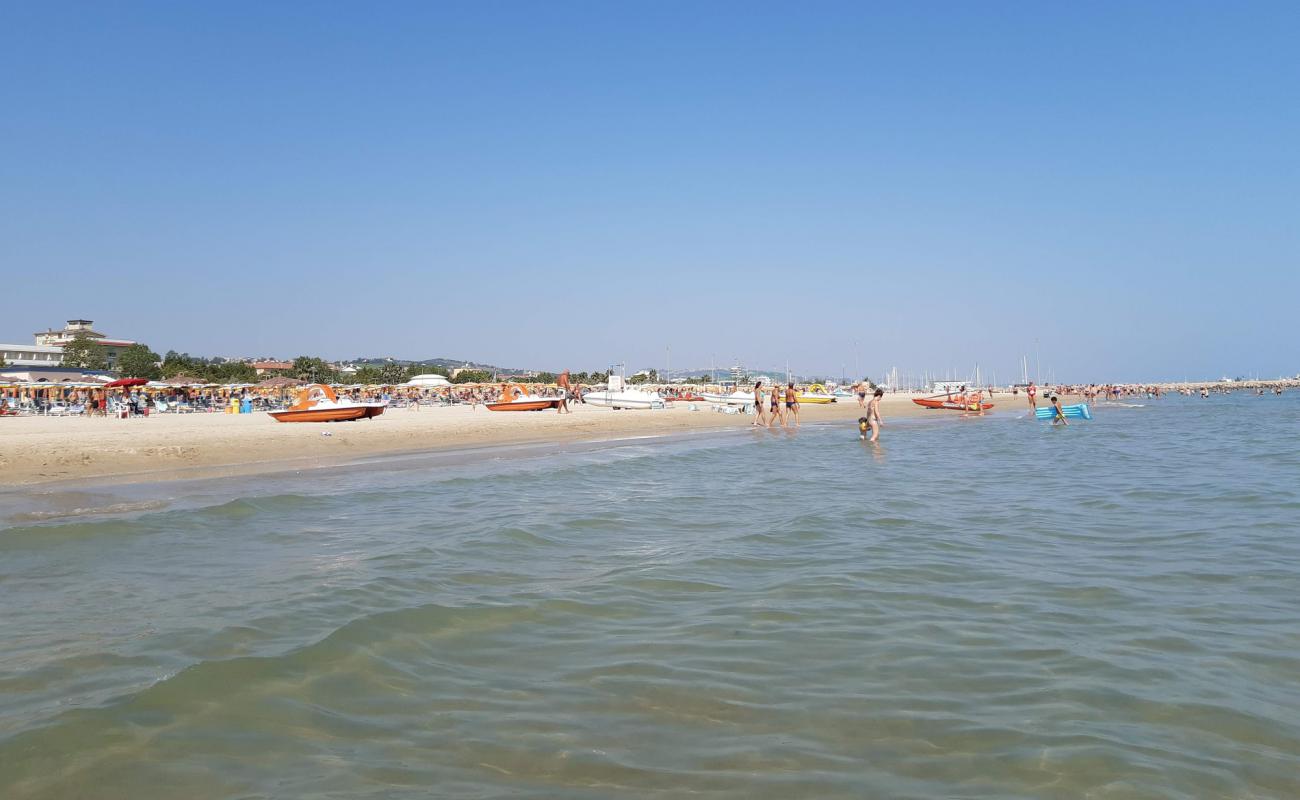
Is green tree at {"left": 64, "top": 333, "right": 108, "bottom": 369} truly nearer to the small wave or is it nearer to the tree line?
the tree line

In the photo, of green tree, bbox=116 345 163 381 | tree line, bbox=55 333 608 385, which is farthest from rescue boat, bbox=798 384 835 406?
green tree, bbox=116 345 163 381

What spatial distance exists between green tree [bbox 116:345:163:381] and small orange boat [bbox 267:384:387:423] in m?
57.3

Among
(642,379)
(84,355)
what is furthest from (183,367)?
(642,379)

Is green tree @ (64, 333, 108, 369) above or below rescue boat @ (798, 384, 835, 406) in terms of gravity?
above

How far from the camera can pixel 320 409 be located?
31594mm

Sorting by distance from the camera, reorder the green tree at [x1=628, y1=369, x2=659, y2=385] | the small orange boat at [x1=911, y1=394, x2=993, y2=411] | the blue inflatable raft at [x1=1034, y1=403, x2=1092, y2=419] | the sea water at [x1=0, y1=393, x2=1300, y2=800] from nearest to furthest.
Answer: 1. the sea water at [x1=0, y1=393, x2=1300, y2=800]
2. the blue inflatable raft at [x1=1034, y1=403, x2=1092, y2=419]
3. the small orange boat at [x1=911, y1=394, x2=993, y2=411]
4. the green tree at [x1=628, y1=369, x2=659, y2=385]

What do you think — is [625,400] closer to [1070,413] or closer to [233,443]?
[1070,413]

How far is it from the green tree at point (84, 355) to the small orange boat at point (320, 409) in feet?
229

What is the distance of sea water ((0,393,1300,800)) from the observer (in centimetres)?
344

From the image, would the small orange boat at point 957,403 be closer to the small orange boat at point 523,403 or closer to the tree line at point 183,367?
the small orange boat at point 523,403

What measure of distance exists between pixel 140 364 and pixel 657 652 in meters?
93.4

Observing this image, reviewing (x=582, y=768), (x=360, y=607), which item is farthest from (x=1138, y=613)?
(x=360, y=607)

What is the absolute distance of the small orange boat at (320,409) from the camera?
3133 centimetres

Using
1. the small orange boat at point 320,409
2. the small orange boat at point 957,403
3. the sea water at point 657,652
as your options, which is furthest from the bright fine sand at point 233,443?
the small orange boat at point 957,403
